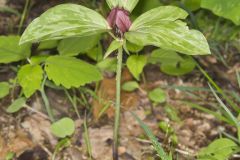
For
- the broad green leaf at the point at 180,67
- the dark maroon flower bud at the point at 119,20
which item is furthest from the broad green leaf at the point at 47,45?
the dark maroon flower bud at the point at 119,20

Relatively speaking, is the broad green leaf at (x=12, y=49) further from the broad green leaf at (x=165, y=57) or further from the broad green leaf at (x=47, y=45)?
the broad green leaf at (x=165, y=57)

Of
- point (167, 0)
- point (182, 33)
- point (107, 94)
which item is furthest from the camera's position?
point (167, 0)

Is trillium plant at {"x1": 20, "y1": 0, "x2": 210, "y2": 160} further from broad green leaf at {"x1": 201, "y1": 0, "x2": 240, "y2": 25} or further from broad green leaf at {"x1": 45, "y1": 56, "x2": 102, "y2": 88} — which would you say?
broad green leaf at {"x1": 201, "y1": 0, "x2": 240, "y2": 25}

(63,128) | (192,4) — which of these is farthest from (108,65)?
(192,4)

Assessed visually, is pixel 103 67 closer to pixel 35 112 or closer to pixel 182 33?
pixel 35 112

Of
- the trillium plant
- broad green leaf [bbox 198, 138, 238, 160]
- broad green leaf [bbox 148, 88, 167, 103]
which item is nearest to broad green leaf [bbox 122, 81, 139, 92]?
broad green leaf [bbox 148, 88, 167, 103]

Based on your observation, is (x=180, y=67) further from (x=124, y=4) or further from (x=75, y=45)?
(x=124, y=4)

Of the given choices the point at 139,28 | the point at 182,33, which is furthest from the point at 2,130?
the point at 182,33
